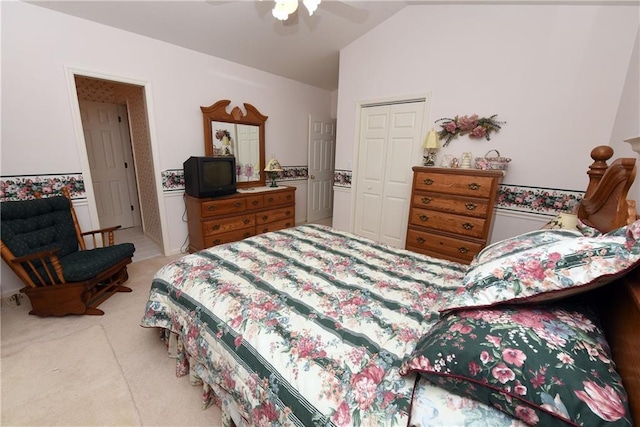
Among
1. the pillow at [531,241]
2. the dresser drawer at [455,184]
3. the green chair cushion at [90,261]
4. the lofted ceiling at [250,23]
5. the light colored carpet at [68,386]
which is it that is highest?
the lofted ceiling at [250,23]

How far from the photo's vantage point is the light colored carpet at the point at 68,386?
1.32m

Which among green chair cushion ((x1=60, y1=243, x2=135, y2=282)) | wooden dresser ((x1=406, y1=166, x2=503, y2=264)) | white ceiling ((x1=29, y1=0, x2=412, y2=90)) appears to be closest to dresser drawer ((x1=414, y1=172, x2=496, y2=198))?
wooden dresser ((x1=406, y1=166, x2=503, y2=264))

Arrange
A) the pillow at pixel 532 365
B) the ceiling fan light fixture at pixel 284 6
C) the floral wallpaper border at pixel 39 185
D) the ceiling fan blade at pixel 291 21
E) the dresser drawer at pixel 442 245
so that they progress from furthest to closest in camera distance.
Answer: the ceiling fan blade at pixel 291 21 < the dresser drawer at pixel 442 245 < the floral wallpaper border at pixel 39 185 < the ceiling fan light fixture at pixel 284 6 < the pillow at pixel 532 365

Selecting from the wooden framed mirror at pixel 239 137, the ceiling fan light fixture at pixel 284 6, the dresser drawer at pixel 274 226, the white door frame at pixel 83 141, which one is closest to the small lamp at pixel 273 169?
the wooden framed mirror at pixel 239 137

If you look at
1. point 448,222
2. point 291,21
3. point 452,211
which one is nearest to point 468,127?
point 452,211

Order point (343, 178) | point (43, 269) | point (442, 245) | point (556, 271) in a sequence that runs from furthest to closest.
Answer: point (343, 178) → point (442, 245) → point (43, 269) → point (556, 271)

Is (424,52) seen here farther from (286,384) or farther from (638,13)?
(286,384)

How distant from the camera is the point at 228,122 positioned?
3.57 m

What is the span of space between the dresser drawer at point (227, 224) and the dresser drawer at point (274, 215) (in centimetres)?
10

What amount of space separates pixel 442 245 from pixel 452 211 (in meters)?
0.37

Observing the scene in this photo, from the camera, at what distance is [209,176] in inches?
123

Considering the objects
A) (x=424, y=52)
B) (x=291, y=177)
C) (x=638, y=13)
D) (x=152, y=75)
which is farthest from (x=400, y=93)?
(x=152, y=75)

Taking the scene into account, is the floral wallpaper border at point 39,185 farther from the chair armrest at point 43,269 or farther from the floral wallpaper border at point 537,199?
the floral wallpaper border at point 537,199

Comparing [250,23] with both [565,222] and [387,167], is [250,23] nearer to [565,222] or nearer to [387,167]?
[387,167]
